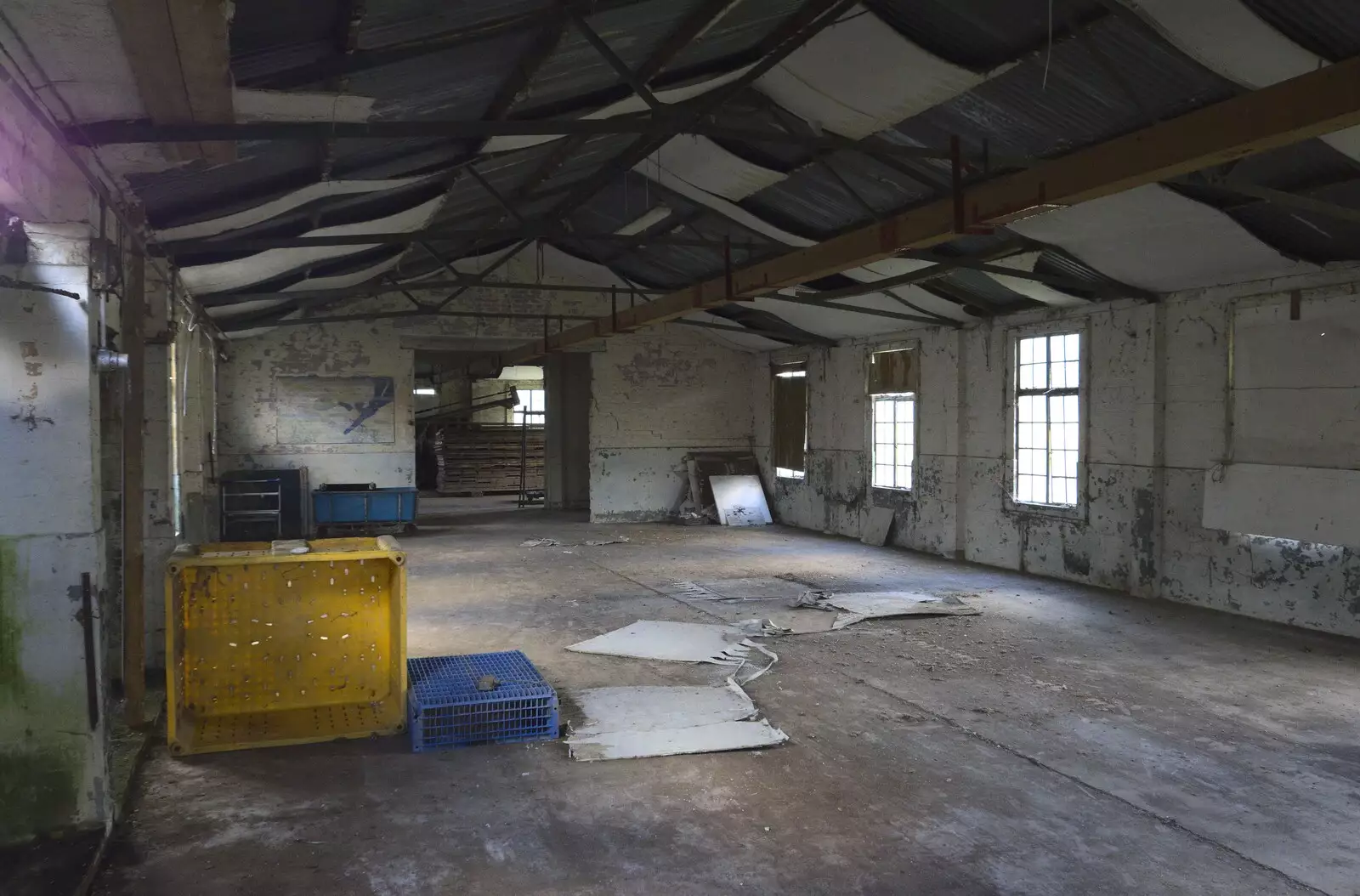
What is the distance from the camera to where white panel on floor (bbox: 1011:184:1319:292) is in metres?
6.49

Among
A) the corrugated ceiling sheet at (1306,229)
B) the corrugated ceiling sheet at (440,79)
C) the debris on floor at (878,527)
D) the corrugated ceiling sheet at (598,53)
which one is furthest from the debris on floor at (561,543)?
the corrugated ceiling sheet at (1306,229)

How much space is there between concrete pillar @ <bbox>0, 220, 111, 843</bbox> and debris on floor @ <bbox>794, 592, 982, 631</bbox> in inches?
195

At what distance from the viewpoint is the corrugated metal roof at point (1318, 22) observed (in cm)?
408

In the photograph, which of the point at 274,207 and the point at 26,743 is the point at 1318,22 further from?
the point at 26,743

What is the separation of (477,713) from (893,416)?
8.42 meters

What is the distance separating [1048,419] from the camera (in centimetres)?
949

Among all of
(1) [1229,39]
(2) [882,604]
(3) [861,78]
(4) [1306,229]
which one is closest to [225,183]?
(3) [861,78]

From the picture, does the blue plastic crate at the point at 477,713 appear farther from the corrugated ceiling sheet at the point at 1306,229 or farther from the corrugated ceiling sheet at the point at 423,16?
the corrugated ceiling sheet at the point at 1306,229

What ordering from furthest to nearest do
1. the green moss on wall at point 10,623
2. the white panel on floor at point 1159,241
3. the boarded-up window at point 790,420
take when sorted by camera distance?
the boarded-up window at point 790,420, the white panel on floor at point 1159,241, the green moss on wall at point 10,623

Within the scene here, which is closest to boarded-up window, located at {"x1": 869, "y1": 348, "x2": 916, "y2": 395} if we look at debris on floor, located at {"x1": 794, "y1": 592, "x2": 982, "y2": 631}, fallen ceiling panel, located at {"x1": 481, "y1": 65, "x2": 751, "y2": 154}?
debris on floor, located at {"x1": 794, "y1": 592, "x2": 982, "y2": 631}

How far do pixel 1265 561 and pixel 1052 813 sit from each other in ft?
15.4

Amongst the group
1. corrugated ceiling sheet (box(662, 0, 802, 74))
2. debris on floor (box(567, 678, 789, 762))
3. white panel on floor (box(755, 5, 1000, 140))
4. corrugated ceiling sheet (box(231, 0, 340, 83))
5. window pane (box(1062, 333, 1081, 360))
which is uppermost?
corrugated ceiling sheet (box(662, 0, 802, 74))

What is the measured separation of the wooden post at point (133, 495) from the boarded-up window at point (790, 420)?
10271 millimetres

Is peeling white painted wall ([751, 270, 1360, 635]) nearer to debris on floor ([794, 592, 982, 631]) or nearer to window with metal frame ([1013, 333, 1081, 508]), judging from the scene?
window with metal frame ([1013, 333, 1081, 508])
